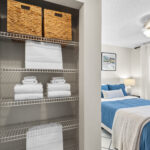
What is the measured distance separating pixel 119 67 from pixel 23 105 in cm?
417

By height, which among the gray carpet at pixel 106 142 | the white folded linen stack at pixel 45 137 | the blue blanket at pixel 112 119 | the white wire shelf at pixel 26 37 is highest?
the white wire shelf at pixel 26 37

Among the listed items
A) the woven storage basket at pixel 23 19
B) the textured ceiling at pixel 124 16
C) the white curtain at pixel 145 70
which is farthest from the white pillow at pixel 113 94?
the woven storage basket at pixel 23 19

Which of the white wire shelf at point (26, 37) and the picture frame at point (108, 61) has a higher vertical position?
the picture frame at point (108, 61)

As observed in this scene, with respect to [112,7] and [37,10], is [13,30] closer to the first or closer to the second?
[37,10]

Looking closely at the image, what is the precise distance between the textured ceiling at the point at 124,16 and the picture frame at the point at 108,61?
0.97 m

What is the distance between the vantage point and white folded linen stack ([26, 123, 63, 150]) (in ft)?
3.16

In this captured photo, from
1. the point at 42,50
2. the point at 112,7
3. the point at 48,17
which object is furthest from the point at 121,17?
the point at 42,50

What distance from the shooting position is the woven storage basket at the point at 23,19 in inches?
34.8

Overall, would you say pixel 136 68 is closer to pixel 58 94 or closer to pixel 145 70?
pixel 145 70

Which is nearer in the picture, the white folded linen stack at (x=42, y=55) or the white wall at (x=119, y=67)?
the white folded linen stack at (x=42, y=55)

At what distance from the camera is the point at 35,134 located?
0.99 metres

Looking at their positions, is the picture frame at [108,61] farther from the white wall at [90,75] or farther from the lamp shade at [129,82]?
the white wall at [90,75]

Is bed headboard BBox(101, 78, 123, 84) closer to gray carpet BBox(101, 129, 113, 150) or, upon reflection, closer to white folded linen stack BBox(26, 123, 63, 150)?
gray carpet BBox(101, 129, 113, 150)

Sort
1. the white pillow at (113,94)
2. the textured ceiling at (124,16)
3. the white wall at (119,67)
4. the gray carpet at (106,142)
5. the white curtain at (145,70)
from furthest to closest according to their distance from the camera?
1. the white wall at (119,67)
2. the white curtain at (145,70)
3. the white pillow at (113,94)
4. the gray carpet at (106,142)
5. the textured ceiling at (124,16)
